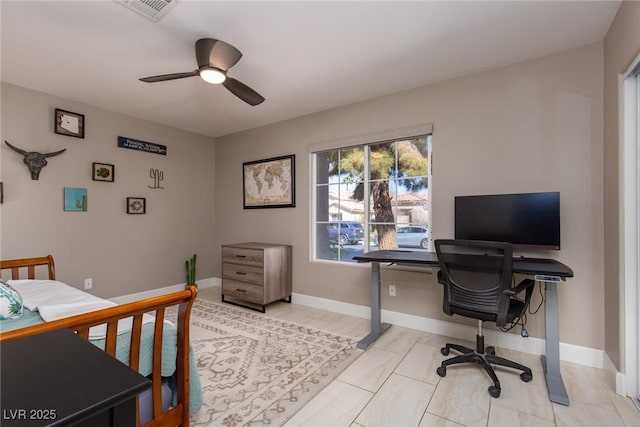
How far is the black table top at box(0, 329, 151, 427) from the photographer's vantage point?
52 cm

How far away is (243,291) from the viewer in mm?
3656

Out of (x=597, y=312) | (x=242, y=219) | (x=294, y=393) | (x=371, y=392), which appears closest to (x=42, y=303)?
(x=294, y=393)

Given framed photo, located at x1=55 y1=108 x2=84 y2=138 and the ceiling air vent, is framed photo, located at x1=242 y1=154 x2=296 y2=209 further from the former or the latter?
the ceiling air vent

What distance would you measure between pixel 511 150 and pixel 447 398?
204cm

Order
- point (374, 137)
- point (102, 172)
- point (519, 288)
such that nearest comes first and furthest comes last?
point (519, 288), point (374, 137), point (102, 172)

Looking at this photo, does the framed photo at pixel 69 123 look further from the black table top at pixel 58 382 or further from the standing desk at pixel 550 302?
the standing desk at pixel 550 302

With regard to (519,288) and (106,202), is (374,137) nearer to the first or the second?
(519,288)

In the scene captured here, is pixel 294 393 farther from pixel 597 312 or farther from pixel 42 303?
pixel 597 312

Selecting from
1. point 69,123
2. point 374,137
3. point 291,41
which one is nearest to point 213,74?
point 291,41

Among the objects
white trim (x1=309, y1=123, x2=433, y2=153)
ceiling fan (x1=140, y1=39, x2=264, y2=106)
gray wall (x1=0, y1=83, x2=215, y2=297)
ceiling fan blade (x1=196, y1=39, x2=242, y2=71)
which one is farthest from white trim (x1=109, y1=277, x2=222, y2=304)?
ceiling fan blade (x1=196, y1=39, x2=242, y2=71)

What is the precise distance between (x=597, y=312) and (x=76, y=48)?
4.55 meters

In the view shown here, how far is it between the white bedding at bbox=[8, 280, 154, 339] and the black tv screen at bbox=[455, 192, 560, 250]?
8.27ft

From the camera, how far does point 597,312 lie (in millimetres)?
2217

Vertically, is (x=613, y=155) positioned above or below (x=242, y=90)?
below
